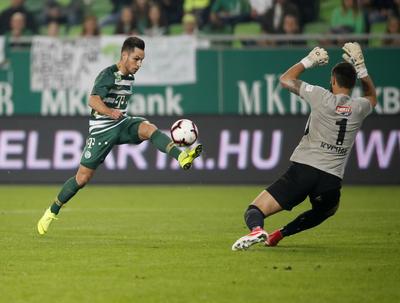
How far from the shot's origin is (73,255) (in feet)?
34.8

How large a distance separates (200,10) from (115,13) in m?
2.10

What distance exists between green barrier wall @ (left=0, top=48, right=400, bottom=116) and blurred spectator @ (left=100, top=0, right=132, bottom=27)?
2.58m

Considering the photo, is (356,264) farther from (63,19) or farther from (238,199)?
(63,19)

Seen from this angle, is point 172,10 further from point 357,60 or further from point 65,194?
point 357,60

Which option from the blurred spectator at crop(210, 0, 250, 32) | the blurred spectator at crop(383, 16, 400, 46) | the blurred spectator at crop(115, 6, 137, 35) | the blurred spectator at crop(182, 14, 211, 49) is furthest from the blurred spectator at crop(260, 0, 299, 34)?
the blurred spectator at crop(115, 6, 137, 35)

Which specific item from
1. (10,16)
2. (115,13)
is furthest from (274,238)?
(115,13)

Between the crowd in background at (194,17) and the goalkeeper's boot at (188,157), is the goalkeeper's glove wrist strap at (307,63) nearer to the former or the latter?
the goalkeeper's boot at (188,157)

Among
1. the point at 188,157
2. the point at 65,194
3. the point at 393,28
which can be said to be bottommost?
the point at 65,194

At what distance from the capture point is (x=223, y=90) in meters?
22.2

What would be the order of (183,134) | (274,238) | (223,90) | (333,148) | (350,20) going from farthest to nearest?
(350,20), (223,90), (183,134), (274,238), (333,148)

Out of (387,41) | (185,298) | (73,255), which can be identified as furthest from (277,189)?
(387,41)

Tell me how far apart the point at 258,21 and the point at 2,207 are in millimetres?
8688

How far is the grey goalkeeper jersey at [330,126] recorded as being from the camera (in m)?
10.6

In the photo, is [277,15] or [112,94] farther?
[277,15]
